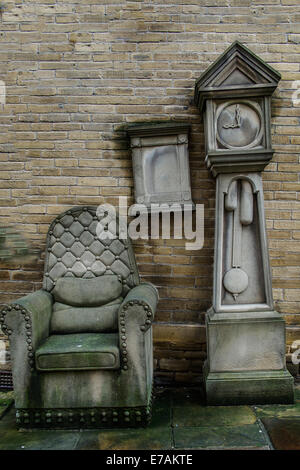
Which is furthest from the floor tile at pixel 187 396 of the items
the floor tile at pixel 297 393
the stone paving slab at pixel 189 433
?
the floor tile at pixel 297 393

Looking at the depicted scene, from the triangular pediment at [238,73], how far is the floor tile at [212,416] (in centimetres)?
213

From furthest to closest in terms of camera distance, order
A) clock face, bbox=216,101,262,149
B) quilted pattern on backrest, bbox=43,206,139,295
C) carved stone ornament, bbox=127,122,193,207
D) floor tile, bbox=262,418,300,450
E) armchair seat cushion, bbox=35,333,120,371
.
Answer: carved stone ornament, bbox=127,122,193,207
quilted pattern on backrest, bbox=43,206,139,295
clock face, bbox=216,101,262,149
armchair seat cushion, bbox=35,333,120,371
floor tile, bbox=262,418,300,450

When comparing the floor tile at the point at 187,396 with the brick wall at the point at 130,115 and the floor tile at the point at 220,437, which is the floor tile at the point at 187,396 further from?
the floor tile at the point at 220,437

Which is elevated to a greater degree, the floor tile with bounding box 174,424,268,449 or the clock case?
the clock case

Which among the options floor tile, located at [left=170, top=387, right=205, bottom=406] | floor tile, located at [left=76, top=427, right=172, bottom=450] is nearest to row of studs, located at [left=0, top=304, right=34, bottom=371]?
floor tile, located at [left=76, top=427, right=172, bottom=450]

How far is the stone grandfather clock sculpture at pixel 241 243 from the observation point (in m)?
2.66

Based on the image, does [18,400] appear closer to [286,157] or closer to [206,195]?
[206,195]

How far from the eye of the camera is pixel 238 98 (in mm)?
2762

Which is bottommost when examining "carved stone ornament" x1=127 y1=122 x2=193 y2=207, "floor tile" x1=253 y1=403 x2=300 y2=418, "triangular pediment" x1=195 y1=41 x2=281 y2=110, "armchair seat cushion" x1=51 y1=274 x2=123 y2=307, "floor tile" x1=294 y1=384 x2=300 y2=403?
"floor tile" x1=253 y1=403 x2=300 y2=418

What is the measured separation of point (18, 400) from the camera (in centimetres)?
235

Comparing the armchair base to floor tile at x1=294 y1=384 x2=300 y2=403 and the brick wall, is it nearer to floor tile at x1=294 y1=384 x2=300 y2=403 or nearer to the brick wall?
the brick wall

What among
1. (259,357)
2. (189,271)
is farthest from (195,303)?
(259,357)

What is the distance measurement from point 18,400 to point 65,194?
1587 millimetres

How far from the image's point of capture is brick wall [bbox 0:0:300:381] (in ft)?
10.3
